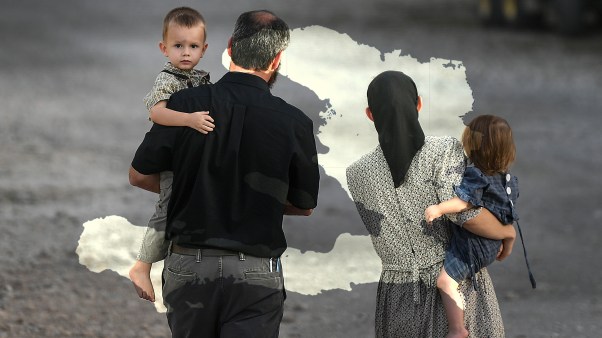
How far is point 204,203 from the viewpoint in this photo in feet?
10.0

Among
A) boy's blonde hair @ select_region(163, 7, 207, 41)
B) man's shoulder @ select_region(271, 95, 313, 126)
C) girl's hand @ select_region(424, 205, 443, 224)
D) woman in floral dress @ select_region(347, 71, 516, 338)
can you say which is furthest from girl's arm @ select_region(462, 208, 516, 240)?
boy's blonde hair @ select_region(163, 7, 207, 41)

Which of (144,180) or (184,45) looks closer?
(144,180)

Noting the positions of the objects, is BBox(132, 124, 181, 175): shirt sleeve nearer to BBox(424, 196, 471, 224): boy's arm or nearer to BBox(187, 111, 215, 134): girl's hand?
BBox(187, 111, 215, 134): girl's hand

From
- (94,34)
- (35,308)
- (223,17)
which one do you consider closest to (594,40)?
(223,17)

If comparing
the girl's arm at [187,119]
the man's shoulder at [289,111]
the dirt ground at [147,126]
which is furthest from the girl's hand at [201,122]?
the dirt ground at [147,126]

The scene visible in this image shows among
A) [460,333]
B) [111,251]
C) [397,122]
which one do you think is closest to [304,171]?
[397,122]

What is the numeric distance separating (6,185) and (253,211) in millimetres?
5226

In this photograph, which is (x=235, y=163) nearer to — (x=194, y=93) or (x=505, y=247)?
(x=194, y=93)

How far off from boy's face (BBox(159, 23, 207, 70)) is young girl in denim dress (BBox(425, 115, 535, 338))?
3.09 ft

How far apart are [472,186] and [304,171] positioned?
502 millimetres

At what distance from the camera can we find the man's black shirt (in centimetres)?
306

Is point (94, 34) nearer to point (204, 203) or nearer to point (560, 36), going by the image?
point (560, 36)

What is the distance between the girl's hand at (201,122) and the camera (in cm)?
301

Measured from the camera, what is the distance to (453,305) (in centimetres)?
321
